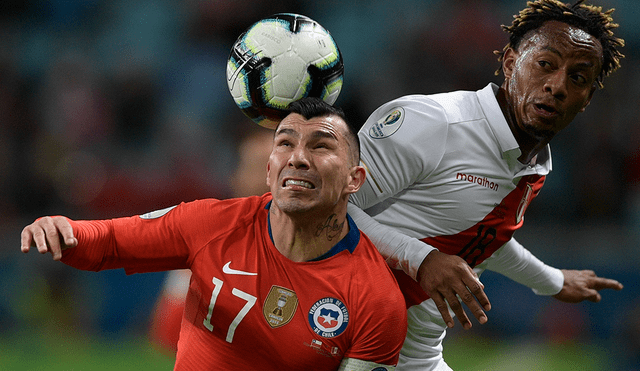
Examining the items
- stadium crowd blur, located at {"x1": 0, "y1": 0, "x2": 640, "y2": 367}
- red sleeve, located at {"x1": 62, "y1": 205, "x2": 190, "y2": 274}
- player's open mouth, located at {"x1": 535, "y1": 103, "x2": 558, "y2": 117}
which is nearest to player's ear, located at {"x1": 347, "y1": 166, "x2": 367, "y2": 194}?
red sleeve, located at {"x1": 62, "y1": 205, "x2": 190, "y2": 274}

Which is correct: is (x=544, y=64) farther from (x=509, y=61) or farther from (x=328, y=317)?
(x=328, y=317)

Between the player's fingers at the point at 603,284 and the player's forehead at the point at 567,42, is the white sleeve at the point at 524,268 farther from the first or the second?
the player's forehead at the point at 567,42

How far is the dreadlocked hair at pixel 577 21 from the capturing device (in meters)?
2.90

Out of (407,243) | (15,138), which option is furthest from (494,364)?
(15,138)

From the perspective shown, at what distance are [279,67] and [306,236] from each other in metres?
0.67

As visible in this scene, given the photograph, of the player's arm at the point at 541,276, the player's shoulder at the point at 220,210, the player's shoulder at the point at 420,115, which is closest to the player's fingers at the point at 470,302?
the player's shoulder at the point at 420,115

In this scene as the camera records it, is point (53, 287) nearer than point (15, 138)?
Yes

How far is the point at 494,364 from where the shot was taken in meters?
5.88

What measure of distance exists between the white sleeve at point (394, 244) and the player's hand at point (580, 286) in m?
1.52

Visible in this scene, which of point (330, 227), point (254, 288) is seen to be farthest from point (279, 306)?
point (330, 227)

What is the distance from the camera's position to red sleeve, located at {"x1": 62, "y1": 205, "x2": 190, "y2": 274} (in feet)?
8.23

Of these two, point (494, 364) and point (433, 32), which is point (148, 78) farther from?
point (494, 364)

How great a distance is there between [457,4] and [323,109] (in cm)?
595

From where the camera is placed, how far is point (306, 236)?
2.63m
